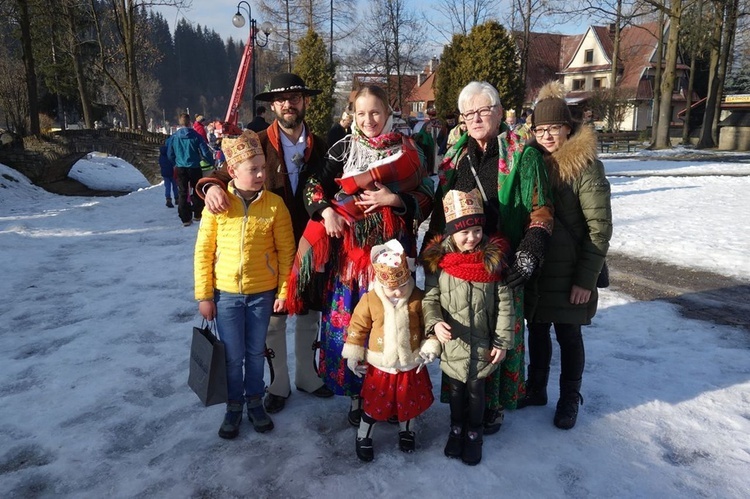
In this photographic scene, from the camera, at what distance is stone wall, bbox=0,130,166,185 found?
652 inches

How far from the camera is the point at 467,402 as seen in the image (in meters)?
2.80

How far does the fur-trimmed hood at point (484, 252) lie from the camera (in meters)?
2.57

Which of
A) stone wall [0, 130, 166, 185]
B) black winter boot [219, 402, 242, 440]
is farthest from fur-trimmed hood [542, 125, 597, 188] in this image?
stone wall [0, 130, 166, 185]

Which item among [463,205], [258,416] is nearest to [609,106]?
[463,205]

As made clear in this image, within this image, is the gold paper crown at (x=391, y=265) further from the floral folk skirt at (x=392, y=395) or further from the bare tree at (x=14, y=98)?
the bare tree at (x=14, y=98)

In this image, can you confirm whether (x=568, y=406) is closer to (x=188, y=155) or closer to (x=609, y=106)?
(x=188, y=155)

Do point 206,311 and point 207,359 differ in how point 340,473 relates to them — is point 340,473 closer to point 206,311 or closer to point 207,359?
point 207,359

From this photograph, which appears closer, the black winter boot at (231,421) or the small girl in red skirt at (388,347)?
the small girl in red skirt at (388,347)

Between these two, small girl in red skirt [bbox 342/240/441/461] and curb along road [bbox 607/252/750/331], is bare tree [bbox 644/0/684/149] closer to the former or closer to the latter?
curb along road [bbox 607/252/750/331]

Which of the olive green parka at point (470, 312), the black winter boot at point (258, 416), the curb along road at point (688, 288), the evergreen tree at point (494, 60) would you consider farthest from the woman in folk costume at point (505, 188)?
the evergreen tree at point (494, 60)

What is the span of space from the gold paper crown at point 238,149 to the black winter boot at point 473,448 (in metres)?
1.89

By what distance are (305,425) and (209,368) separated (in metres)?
0.70

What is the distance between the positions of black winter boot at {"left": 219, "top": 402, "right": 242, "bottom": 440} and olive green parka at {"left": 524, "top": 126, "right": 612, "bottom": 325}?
5.88ft

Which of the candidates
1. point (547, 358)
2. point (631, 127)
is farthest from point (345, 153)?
point (631, 127)
